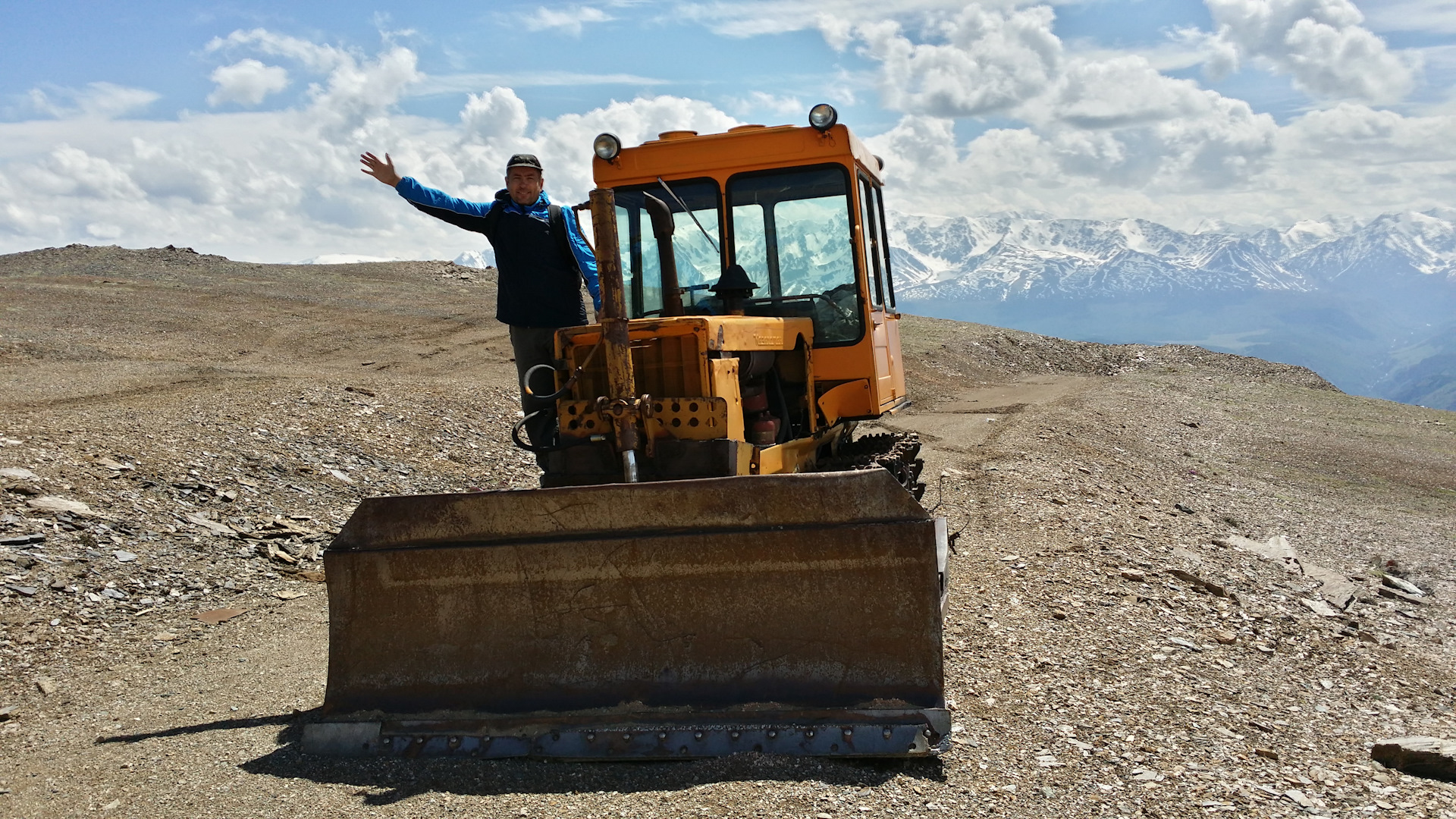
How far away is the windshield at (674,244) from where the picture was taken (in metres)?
6.95

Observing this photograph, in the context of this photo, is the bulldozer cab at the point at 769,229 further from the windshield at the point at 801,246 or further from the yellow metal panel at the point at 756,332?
the yellow metal panel at the point at 756,332

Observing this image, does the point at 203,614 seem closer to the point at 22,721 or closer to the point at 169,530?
the point at 169,530

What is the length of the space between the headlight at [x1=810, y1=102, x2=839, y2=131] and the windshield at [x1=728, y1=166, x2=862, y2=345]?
0.30 metres

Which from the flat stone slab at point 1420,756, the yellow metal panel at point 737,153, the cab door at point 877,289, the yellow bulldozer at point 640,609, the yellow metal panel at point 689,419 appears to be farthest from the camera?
the cab door at point 877,289

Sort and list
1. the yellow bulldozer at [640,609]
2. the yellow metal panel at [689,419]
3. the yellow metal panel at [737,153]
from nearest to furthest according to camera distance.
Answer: the yellow bulldozer at [640,609]
the yellow metal panel at [689,419]
the yellow metal panel at [737,153]

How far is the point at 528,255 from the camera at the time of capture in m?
6.15

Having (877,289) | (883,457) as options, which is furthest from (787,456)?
(877,289)

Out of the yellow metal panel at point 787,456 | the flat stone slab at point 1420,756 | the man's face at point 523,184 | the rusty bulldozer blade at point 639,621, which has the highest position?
the man's face at point 523,184

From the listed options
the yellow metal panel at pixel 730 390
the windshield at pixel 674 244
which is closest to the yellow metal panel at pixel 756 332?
the yellow metal panel at pixel 730 390

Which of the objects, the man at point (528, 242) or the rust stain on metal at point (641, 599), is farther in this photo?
the man at point (528, 242)

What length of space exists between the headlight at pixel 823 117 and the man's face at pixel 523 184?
1796 millimetres

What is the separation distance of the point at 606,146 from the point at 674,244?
76cm

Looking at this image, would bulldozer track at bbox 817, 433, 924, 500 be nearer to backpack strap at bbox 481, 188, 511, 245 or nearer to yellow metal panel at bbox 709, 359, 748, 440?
yellow metal panel at bbox 709, 359, 748, 440

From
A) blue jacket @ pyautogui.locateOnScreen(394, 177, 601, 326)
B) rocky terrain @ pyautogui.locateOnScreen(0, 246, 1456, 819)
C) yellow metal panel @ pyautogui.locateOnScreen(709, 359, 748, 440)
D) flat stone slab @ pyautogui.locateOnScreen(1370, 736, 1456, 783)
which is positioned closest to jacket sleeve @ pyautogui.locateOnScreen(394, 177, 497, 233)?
blue jacket @ pyautogui.locateOnScreen(394, 177, 601, 326)
